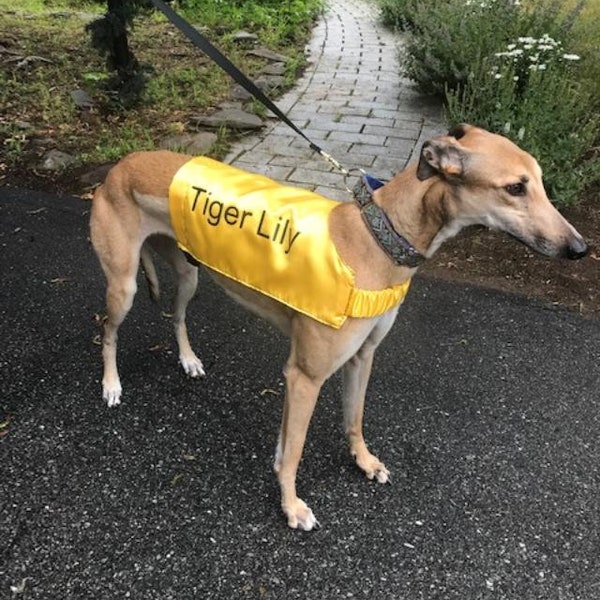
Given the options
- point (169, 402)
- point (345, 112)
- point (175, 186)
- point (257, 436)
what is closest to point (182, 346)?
point (169, 402)

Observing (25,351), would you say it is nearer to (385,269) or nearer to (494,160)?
(385,269)

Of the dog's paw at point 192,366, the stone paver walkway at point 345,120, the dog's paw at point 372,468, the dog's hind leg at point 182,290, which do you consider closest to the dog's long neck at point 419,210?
the dog's paw at point 372,468

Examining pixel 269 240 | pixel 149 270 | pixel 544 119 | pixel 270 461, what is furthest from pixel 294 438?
pixel 544 119

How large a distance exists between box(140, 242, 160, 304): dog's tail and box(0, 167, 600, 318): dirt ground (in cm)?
229

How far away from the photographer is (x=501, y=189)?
92.7 inches

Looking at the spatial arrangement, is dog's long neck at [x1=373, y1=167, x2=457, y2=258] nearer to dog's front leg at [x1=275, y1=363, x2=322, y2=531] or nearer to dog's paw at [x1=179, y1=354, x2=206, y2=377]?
dog's front leg at [x1=275, y1=363, x2=322, y2=531]

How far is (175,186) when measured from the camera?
3.06 m

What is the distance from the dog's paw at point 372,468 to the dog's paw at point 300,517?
410 millimetres

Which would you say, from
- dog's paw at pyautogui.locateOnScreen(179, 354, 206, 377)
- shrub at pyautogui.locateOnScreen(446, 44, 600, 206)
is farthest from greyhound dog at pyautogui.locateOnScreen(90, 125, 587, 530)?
shrub at pyautogui.locateOnScreen(446, 44, 600, 206)

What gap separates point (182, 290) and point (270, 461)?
1.19 m

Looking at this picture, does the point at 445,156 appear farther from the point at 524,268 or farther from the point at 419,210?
the point at 524,268

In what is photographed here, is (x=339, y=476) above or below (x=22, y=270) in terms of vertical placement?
above

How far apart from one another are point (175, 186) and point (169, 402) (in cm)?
136

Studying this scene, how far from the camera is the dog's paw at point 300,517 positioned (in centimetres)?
298
